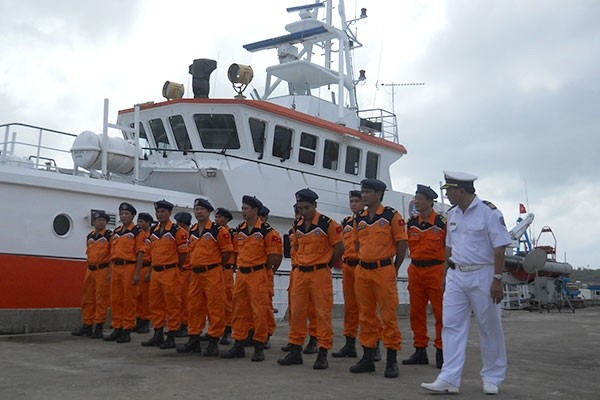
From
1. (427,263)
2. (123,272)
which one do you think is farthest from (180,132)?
(427,263)

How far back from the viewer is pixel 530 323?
10.7 metres

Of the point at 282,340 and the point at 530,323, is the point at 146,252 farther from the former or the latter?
the point at 530,323

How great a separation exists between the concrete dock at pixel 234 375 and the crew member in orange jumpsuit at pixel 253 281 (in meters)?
0.24

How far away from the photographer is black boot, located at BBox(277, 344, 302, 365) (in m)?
5.56

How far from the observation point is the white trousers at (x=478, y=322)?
14.2 feet

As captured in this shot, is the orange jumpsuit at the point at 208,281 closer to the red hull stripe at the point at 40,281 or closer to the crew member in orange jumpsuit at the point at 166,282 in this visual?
the crew member in orange jumpsuit at the point at 166,282

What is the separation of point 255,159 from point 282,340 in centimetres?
396

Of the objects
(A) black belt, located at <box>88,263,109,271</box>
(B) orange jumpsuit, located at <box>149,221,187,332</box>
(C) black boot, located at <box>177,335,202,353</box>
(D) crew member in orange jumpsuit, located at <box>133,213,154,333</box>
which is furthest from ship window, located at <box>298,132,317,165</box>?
(C) black boot, located at <box>177,335,202,353</box>

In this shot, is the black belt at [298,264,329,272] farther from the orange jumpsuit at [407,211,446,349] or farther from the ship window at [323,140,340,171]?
the ship window at [323,140,340,171]

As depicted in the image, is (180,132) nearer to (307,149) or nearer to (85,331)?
(307,149)

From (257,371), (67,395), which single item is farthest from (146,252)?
(67,395)

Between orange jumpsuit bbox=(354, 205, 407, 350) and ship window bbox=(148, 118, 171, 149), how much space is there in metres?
6.84

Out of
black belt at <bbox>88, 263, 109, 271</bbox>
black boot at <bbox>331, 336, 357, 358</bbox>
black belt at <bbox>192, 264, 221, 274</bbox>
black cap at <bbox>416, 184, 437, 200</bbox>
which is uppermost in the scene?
black cap at <bbox>416, 184, 437, 200</bbox>

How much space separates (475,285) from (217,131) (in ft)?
24.1
